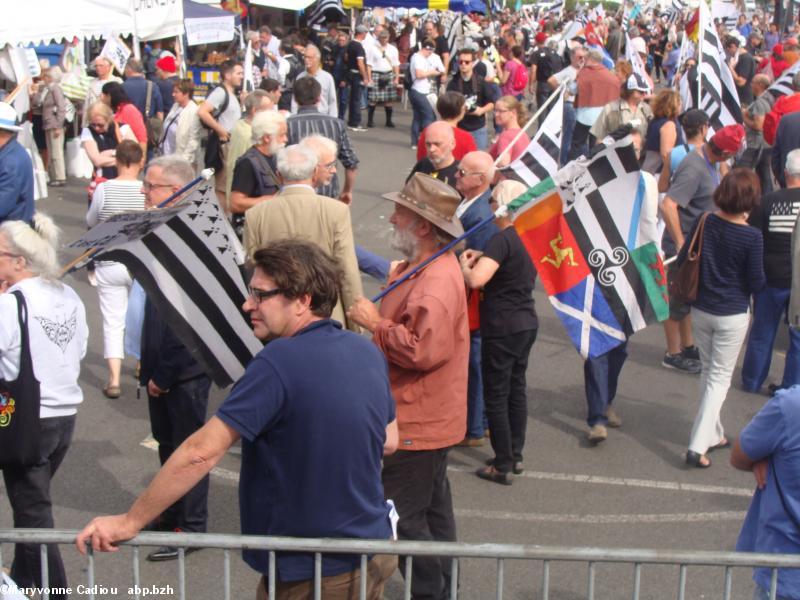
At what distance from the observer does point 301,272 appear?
3289mm

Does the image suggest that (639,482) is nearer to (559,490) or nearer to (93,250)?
(559,490)

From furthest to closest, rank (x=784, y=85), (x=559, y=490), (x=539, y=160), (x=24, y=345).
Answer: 1. (x=784, y=85)
2. (x=539, y=160)
3. (x=559, y=490)
4. (x=24, y=345)

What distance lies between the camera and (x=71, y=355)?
4.55 metres

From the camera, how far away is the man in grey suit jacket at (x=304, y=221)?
5.59 meters

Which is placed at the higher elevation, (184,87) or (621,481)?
(184,87)

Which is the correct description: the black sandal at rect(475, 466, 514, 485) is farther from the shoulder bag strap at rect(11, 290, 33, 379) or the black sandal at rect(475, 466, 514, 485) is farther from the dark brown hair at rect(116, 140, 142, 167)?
the dark brown hair at rect(116, 140, 142, 167)

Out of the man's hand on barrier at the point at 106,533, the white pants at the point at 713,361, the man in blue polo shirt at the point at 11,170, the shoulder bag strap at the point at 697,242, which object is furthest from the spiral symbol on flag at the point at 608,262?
the man in blue polo shirt at the point at 11,170

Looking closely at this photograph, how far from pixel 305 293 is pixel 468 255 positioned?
2.68 m

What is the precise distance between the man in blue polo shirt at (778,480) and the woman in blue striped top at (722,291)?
9.35 feet

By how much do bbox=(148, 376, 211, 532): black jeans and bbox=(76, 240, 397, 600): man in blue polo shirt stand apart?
1899 mm

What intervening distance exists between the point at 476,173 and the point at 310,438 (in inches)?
134

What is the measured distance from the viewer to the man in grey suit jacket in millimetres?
5590

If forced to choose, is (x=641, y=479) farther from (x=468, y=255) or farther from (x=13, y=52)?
(x=13, y=52)

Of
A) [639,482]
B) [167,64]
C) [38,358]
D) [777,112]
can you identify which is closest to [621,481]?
[639,482]
